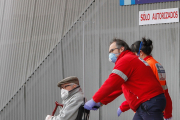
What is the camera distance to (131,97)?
8.55 ft

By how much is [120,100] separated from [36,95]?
6.39ft

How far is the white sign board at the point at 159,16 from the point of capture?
530cm

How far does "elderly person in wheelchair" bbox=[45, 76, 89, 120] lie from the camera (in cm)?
298

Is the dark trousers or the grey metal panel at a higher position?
the dark trousers

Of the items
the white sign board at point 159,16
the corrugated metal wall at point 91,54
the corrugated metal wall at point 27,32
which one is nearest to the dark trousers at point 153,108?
the corrugated metal wall at point 91,54

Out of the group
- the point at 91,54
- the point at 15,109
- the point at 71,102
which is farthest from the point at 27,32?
the point at 71,102

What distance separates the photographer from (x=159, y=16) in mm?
5391

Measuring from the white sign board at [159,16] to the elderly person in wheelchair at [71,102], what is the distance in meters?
2.78

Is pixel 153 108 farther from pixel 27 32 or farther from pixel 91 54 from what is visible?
pixel 27 32

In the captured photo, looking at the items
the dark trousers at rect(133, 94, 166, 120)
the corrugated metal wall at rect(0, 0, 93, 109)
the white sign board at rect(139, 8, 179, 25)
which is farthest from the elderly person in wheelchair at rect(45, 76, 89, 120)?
the corrugated metal wall at rect(0, 0, 93, 109)

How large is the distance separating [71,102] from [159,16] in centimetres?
313

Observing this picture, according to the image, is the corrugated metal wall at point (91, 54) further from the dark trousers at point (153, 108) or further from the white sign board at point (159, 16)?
the dark trousers at point (153, 108)

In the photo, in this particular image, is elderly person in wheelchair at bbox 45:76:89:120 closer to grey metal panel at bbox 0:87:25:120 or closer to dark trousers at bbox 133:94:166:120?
dark trousers at bbox 133:94:166:120

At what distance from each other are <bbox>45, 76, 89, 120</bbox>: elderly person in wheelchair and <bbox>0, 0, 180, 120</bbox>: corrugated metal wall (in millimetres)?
2581
